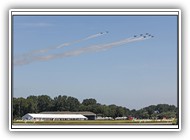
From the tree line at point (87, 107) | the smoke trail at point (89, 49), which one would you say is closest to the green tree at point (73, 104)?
the tree line at point (87, 107)

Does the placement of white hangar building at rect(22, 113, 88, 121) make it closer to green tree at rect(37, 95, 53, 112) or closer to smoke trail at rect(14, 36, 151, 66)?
green tree at rect(37, 95, 53, 112)

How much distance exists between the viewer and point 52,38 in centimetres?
852

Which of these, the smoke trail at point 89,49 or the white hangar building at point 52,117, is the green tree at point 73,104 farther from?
the smoke trail at point 89,49

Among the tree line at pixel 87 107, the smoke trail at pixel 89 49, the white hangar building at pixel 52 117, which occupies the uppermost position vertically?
the smoke trail at pixel 89 49

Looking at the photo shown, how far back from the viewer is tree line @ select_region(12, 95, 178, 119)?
8445 millimetres

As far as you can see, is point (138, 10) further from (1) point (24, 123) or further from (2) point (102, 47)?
(1) point (24, 123)

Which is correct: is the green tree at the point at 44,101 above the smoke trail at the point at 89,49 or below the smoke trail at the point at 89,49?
below

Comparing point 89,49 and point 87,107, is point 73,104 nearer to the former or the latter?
point 87,107

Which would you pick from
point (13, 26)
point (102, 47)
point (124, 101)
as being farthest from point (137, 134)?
point (13, 26)

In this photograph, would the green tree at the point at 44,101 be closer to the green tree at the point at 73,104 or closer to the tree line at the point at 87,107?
the tree line at the point at 87,107

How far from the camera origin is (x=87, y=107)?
8.47 metres

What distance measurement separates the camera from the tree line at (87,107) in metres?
8.45

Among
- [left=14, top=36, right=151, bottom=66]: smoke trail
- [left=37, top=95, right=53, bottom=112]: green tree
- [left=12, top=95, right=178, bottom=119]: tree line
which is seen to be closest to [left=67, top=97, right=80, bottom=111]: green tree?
[left=12, top=95, right=178, bottom=119]: tree line

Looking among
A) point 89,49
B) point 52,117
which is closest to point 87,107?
point 52,117
